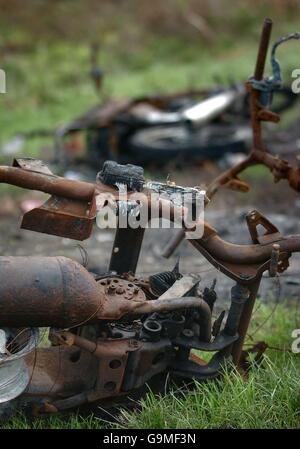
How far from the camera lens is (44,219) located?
3.01 m

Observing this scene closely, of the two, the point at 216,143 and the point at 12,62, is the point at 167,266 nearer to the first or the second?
the point at 216,143

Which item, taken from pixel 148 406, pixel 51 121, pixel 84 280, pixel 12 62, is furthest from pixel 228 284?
pixel 12 62

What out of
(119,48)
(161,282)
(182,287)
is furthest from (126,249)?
(119,48)

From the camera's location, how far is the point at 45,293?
9.57 feet

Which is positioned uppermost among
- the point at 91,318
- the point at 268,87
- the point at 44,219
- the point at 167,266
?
the point at 268,87

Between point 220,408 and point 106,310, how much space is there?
700 millimetres

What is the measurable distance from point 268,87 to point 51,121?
7635mm

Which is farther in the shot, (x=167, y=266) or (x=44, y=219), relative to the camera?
(x=167, y=266)

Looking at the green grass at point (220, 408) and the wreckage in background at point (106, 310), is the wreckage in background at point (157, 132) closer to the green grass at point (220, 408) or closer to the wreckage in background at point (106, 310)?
the wreckage in background at point (106, 310)

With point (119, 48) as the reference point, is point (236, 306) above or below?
below

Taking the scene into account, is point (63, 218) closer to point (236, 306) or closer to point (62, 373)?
point (62, 373)

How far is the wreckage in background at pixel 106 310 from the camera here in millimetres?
2961

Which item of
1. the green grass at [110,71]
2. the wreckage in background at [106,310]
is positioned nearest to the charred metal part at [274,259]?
the wreckage in background at [106,310]

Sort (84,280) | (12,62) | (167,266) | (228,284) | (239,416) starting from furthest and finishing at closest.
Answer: (12,62) → (167,266) → (228,284) → (239,416) → (84,280)
